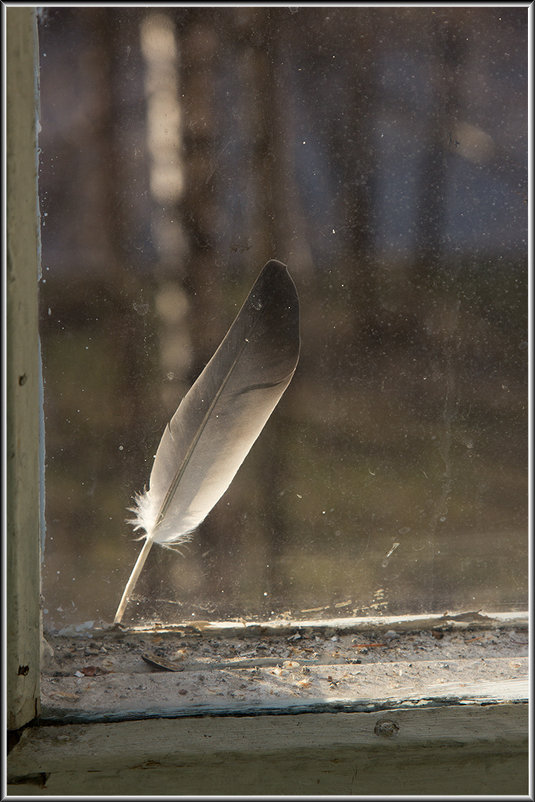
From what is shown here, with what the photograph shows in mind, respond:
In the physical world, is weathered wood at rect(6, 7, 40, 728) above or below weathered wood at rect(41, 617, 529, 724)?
above

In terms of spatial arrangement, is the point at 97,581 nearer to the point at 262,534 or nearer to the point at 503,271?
the point at 262,534

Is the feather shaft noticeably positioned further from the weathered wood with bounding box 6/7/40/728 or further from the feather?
the weathered wood with bounding box 6/7/40/728

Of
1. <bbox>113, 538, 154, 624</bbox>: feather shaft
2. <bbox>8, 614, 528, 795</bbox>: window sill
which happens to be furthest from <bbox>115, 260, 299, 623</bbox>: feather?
<bbox>8, 614, 528, 795</bbox>: window sill

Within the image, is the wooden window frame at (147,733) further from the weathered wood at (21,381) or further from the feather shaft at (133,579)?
the feather shaft at (133,579)

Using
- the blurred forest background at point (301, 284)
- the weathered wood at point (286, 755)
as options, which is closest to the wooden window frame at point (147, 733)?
the weathered wood at point (286, 755)

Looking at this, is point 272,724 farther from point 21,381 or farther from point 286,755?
point 21,381

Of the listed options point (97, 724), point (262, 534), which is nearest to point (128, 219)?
point (262, 534)
